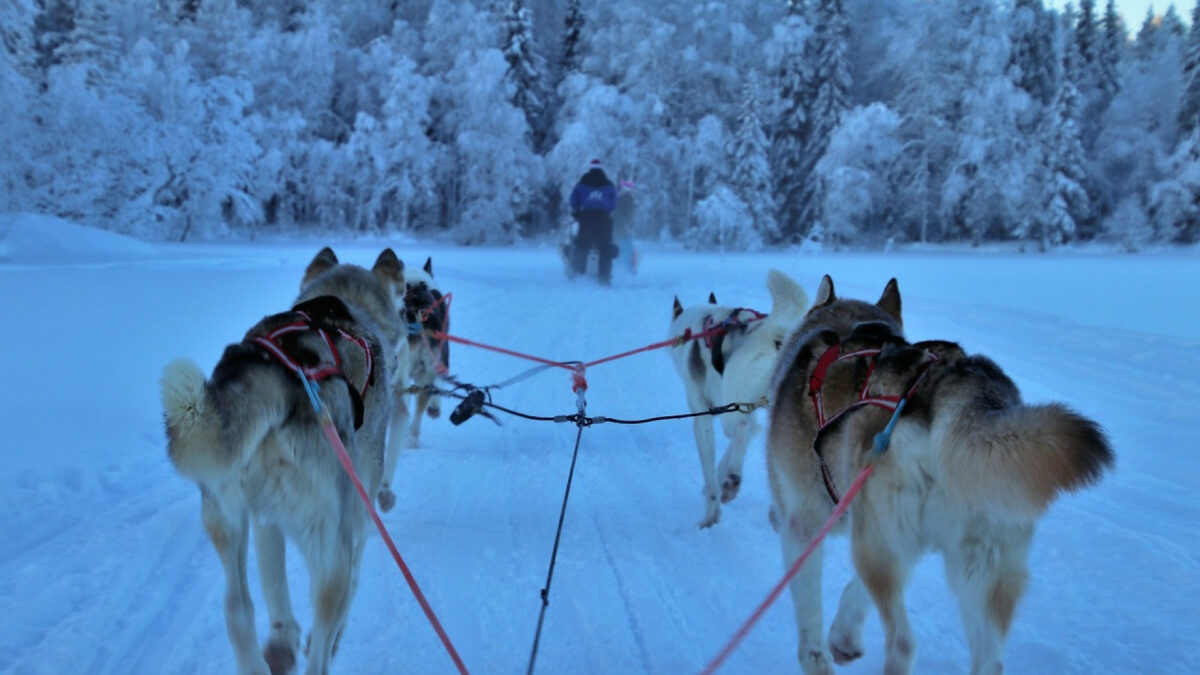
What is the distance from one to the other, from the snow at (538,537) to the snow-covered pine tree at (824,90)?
27.1 metres

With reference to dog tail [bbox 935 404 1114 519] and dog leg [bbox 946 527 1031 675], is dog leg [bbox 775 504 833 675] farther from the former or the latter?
dog tail [bbox 935 404 1114 519]

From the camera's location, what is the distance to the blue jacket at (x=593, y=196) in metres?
16.8

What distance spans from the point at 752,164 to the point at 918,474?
32660 millimetres

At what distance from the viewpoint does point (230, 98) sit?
26531 millimetres

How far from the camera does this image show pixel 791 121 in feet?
114

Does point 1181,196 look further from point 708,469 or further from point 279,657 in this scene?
point 279,657

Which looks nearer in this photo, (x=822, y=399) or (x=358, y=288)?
(x=822, y=399)

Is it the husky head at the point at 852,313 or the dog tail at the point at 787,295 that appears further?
the dog tail at the point at 787,295

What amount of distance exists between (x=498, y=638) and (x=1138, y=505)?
339cm

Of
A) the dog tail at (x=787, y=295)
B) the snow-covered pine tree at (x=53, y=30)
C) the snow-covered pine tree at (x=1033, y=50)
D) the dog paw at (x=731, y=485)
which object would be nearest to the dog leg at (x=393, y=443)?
the dog paw at (x=731, y=485)

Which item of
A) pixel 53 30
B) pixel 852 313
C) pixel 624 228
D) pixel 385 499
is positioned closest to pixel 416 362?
pixel 385 499

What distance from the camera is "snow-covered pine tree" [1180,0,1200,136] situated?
100 feet

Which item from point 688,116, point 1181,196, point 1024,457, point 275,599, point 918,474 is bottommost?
point 275,599

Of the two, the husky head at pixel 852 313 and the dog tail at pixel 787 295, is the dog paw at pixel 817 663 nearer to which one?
the husky head at pixel 852 313
